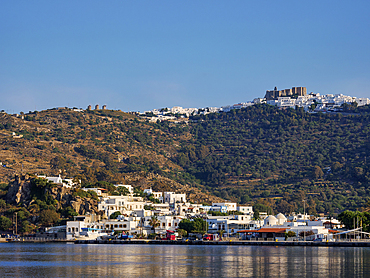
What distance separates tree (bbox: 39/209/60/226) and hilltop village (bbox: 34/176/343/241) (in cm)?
153

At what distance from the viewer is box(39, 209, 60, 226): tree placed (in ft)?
403

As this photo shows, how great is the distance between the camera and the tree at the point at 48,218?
12294 centimetres

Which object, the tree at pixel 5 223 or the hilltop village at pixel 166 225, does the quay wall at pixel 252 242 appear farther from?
the tree at pixel 5 223

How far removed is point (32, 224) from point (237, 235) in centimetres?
4371

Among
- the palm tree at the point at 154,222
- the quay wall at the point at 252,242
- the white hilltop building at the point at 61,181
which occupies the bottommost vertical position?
the quay wall at the point at 252,242

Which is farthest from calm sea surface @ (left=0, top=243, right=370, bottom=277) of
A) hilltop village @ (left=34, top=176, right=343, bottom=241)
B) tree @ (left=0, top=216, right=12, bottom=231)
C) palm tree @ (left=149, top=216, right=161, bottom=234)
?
palm tree @ (left=149, top=216, right=161, bottom=234)

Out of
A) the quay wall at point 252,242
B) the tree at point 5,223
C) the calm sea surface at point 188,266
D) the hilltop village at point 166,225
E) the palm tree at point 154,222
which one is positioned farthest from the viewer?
the palm tree at point 154,222

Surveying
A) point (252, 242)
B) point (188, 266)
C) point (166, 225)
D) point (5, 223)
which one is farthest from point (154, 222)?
point (188, 266)

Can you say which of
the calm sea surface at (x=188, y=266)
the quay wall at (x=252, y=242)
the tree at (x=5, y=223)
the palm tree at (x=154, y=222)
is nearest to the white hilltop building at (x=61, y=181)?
the tree at (x=5, y=223)

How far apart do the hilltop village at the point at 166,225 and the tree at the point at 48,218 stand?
5.02ft

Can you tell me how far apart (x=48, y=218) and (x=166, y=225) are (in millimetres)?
24910

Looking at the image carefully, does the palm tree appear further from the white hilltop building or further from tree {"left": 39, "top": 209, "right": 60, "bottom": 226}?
the white hilltop building

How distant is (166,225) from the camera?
124938mm

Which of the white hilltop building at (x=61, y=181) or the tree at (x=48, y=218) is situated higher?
the white hilltop building at (x=61, y=181)
